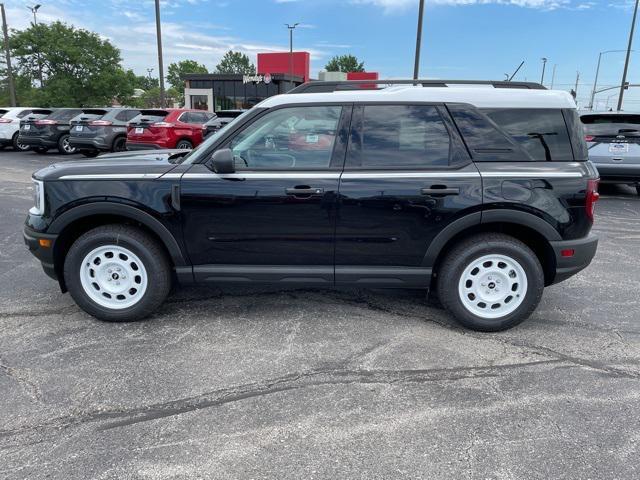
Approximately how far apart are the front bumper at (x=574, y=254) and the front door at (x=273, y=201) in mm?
1739

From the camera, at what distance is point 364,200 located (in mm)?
3652

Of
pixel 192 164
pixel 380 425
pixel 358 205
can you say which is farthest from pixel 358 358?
pixel 192 164

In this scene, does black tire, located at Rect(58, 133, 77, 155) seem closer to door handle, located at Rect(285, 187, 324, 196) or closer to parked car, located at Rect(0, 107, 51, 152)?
parked car, located at Rect(0, 107, 51, 152)

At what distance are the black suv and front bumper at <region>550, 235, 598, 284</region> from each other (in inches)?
0.4

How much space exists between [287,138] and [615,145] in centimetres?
811

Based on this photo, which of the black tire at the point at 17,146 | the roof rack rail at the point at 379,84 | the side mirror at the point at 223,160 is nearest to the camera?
the side mirror at the point at 223,160

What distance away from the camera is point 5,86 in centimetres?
4275

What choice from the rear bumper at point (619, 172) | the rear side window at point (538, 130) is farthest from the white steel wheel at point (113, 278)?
the rear bumper at point (619, 172)

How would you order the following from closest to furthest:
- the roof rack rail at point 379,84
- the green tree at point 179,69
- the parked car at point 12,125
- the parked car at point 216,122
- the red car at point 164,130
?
1. the roof rack rail at point 379,84
2. the red car at point 164,130
3. the parked car at point 216,122
4. the parked car at point 12,125
5. the green tree at point 179,69

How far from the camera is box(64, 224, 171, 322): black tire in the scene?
3.79 m

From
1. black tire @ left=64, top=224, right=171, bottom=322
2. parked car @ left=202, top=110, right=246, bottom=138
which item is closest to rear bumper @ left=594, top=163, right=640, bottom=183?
black tire @ left=64, top=224, right=171, bottom=322

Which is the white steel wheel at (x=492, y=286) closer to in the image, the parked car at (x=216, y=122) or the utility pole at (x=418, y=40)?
the parked car at (x=216, y=122)

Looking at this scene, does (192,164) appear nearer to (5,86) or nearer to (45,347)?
(45,347)

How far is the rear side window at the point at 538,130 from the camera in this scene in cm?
370
